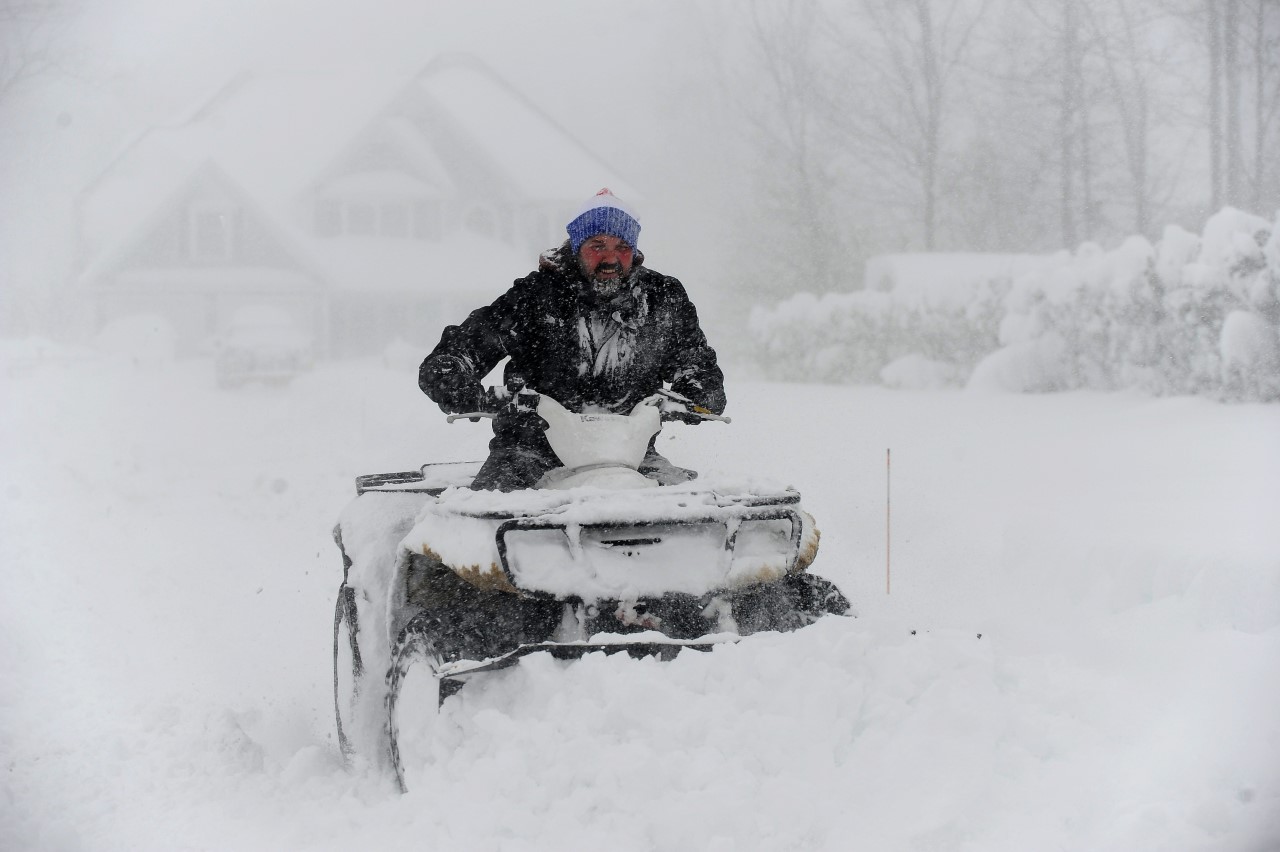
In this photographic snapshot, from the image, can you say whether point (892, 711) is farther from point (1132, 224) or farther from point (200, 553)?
point (1132, 224)

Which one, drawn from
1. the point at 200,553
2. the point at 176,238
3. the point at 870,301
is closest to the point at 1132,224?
the point at 870,301

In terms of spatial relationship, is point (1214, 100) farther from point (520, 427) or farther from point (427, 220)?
point (520, 427)

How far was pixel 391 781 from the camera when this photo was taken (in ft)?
13.7

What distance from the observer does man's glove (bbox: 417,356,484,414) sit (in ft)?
14.9

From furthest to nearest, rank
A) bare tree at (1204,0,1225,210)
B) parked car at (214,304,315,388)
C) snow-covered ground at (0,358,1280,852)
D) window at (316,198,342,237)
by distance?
window at (316,198,342,237), bare tree at (1204,0,1225,210), parked car at (214,304,315,388), snow-covered ground at (0,358,1280,852)

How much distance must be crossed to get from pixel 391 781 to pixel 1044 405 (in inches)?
532

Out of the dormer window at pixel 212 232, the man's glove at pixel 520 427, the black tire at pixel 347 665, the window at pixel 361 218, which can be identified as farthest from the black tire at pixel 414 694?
the dormer window at pixel 212 232

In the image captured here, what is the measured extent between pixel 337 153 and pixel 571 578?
30.8 m

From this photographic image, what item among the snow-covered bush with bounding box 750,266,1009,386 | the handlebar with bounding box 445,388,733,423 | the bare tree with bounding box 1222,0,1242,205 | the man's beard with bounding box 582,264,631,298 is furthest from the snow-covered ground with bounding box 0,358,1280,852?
the bare tree with bounding box 1222,0,1242,205

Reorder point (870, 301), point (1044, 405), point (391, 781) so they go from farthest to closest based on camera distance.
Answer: point (870, 301), point (1044, 405), point (391, 781)

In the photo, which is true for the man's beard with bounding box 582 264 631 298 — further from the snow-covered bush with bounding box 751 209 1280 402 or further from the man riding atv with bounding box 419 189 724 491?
the snow-covered bush with bounding box 751 209 1280 402

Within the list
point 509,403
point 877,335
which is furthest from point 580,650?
point 877,335

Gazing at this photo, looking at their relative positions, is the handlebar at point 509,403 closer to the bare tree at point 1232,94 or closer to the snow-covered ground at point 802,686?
the snow-covered ground at point 802,686

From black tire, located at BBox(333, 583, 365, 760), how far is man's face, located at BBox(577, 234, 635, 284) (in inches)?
61.9
